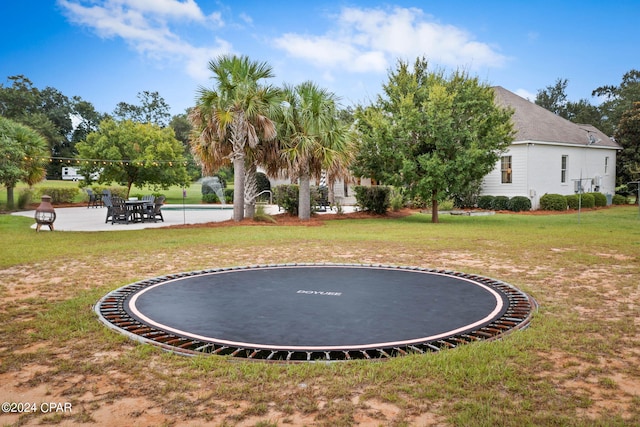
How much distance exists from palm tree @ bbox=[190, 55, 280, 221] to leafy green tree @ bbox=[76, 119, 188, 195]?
1253cm

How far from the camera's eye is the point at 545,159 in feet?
72.4

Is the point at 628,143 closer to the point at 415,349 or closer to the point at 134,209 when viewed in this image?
the point at 134,209

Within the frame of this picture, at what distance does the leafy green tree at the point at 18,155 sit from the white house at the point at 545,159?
66.7ft

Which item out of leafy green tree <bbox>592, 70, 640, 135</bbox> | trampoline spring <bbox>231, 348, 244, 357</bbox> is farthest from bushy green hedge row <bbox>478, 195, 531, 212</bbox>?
leafy green tree <bbox>592, 70, 640, 135</bbox>

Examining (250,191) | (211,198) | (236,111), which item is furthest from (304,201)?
(211,198)

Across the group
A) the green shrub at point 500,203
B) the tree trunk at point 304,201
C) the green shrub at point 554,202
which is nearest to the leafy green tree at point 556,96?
the green shrub at point 554,202

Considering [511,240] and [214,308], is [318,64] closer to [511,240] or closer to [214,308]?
[511,240]

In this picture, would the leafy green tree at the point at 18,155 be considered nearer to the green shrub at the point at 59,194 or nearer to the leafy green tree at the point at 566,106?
the green shrub at the point at 59,194

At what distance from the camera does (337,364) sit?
309 cm

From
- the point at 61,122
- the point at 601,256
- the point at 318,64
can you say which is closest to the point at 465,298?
the point at 601,256

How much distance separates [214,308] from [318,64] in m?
26.0

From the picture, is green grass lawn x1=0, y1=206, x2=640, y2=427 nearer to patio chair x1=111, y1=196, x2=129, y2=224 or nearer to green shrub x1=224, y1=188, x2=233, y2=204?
patio chair x1=111, y1=196, x2=129, y2=224

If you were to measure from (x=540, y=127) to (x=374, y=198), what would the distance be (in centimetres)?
1044

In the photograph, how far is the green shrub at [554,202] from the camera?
69.7ft
